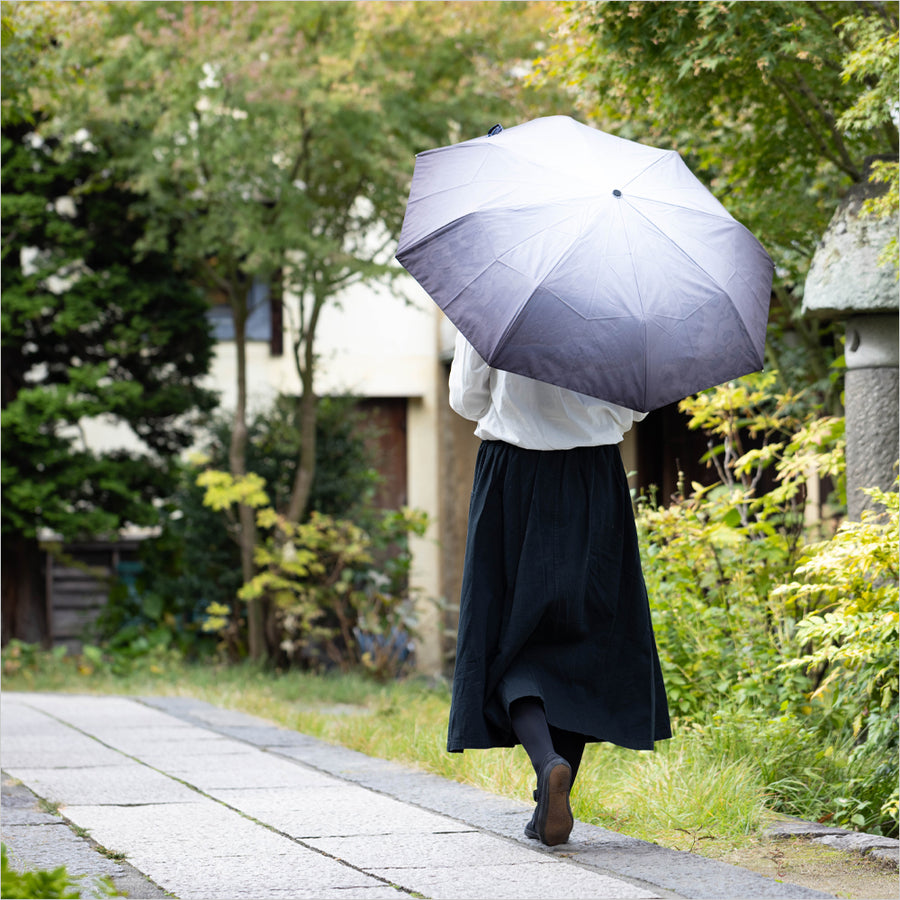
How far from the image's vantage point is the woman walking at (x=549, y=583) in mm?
3117

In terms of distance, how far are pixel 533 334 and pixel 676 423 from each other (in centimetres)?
738

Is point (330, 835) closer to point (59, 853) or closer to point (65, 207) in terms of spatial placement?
point (59, 853)

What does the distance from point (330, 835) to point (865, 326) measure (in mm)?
2838

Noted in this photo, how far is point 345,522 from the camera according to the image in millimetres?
9227

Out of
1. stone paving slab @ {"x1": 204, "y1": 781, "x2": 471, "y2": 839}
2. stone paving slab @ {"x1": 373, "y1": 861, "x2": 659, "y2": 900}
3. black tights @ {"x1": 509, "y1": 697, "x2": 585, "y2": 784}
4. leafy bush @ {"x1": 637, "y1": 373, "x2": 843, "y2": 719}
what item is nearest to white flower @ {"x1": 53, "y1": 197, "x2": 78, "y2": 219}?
leafy bush @ {"x1": 637, "y1": 373, "x2": 843, "y2": 719}

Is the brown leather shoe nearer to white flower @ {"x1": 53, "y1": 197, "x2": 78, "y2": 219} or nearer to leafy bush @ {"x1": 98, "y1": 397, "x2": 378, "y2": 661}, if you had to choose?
leafy bush @ {"x1": 98, "y1": 397, "x2": 378, "y2": 661}

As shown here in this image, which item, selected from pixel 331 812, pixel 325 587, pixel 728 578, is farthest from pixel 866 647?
pixel 325 587

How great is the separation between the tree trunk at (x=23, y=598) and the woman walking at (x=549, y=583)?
286 inches

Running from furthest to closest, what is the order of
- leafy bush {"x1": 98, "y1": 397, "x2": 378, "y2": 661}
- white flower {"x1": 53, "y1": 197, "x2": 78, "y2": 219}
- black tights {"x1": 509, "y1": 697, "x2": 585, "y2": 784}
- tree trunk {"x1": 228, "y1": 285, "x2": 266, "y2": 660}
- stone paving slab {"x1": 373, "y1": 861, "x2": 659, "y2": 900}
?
1. leafy bush {"x1": 98, "y1": 397, "x2": 378, "y2": 661}
2. white flower {"x1": 53, "y1": 197, "x2": 78, "y2": 219}
3. tree trunk {"x1": 228, "y1": 285, "x2": 266, "y2": 660}
4. black tights {"x1": 509, "y1": 697, "x2": 585, "y2": 784}
5. stone paving slab {"x1": 373, "y1": 861, "x2": 659, "y2": 900}

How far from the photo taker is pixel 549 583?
123 inches

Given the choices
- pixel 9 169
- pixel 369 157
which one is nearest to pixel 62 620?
pixel 9 169

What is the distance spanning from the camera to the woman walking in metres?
3.12

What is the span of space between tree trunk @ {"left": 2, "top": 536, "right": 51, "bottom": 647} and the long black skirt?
7260 millimetres

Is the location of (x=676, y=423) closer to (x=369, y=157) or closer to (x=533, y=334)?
(x=369, y=157)
